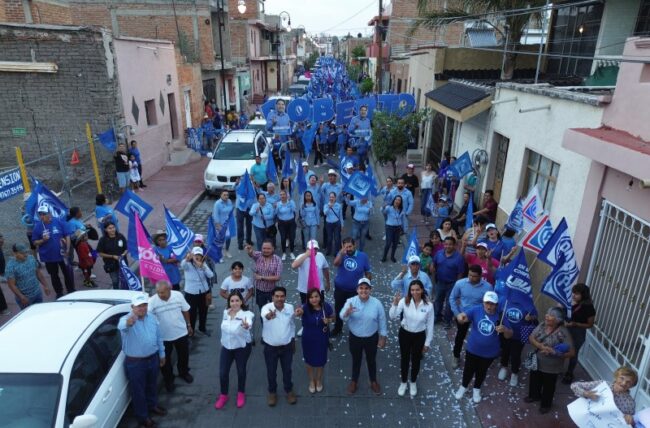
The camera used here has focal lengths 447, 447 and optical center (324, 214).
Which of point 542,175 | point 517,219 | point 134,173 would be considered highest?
point 542,175

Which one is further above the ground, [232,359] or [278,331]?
[278,331]

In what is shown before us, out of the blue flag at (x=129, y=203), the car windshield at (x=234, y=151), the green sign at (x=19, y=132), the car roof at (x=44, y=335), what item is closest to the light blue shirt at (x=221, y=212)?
the blue flag at (x=129, y=203)

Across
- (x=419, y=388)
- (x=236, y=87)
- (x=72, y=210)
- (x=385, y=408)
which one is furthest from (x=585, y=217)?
(x=236, y=87)

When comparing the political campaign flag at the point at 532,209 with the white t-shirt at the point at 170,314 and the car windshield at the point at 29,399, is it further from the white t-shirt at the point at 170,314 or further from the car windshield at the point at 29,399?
the car windshield at the point at 29,399

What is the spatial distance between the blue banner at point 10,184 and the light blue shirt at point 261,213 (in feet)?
13.0

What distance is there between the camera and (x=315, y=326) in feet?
17.4

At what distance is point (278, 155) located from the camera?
16531 millimetres

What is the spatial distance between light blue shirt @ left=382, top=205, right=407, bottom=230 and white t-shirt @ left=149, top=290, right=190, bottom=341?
4.69 metres

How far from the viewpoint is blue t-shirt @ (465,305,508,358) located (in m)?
5.16

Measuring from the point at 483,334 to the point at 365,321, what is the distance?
53.8 inches

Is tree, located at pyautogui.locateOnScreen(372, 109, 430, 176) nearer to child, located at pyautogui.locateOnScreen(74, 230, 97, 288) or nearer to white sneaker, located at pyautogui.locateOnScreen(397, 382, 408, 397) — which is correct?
child, located at pyautogui.locateOnScreen(74, 230, 97, 288)

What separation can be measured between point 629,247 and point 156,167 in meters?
14.9

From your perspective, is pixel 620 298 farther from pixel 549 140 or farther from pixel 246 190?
pixel 246 190

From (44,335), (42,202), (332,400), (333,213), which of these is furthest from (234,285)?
(42,202)
